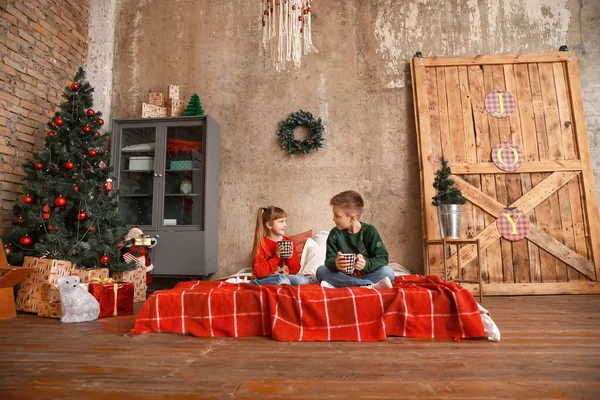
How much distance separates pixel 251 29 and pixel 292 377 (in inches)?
169

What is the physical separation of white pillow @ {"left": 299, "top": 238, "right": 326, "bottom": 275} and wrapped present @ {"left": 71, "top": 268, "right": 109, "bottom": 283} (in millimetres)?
1740

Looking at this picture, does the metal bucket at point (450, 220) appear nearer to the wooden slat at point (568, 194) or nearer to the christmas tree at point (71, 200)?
the wooden slat at point (568, 194)

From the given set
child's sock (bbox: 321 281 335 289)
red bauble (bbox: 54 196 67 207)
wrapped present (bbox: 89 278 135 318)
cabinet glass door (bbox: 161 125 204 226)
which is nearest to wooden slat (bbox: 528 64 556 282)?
child's sock (bbox: 321 281 335 289)

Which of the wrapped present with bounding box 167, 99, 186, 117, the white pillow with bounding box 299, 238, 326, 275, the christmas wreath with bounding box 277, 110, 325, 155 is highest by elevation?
the wrapped present with bounding box 167, 99, 186, 117

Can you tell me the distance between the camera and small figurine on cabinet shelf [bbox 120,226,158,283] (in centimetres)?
366

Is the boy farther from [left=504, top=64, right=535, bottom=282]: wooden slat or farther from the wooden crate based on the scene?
[left=504, top=64, right=535, bottom=282]: wooden slat

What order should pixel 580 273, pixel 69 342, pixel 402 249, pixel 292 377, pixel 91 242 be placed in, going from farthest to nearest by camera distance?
pixel 402 249
pixel 580 273
pixel 91 242
pixel 69 342
pixel 292 377

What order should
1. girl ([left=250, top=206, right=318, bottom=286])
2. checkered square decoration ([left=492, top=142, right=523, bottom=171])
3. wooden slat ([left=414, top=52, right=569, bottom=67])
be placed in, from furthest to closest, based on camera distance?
wooden slat ([left=414, top=52, right=569, bottom=67]) < checkered square decoration ([left=492, top=142, right=523, bottom=171]) < girl ([left=250, top=206, right=318, bottom=286])

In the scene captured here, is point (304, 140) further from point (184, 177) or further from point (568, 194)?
point (568, 194)

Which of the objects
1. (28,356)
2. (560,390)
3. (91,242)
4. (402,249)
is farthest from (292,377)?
(402,249)

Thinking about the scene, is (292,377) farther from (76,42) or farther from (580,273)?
(76,42)

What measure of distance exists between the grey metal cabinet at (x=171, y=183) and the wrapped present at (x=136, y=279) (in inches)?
10.1

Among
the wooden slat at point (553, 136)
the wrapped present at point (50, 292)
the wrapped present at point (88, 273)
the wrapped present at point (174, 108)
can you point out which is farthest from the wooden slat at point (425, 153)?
the wrapped present at point (50, 292)

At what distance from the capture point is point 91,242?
3223 millimetres
